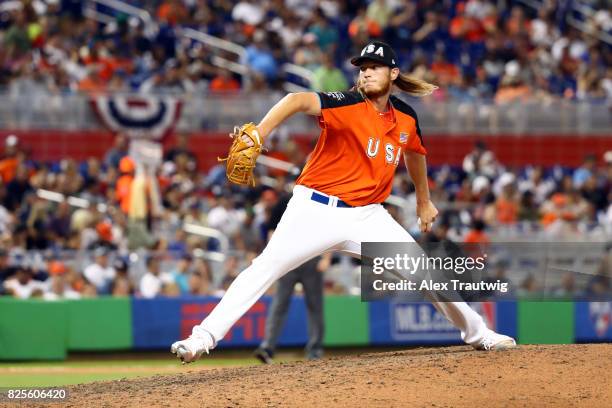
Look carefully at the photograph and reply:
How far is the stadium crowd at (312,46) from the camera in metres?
18.6

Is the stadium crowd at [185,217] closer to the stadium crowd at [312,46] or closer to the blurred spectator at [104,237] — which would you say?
the blurred spectator at [104,237]

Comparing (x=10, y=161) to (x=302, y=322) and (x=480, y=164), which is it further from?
(x=480, y=164)

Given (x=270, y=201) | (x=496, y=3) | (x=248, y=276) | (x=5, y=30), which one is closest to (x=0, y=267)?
(x=270, y=201)

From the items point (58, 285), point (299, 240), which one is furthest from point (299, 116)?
point (299, 240)

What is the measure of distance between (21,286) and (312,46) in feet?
26.7

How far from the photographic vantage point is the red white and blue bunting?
17531mm

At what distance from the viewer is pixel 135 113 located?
17.6 m

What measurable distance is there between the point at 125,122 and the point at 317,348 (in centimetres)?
664

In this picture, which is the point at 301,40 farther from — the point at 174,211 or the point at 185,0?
the point at 174,211

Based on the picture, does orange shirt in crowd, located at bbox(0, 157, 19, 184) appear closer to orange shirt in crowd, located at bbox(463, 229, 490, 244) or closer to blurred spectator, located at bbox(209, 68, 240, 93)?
blurred spectator, located at bbox(209, 68, 240, 93)

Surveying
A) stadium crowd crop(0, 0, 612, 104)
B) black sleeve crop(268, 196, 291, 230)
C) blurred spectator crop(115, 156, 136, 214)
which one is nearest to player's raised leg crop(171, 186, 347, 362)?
black sleeve crop(268, 196, 291, 230)

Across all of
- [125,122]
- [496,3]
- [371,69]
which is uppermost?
[496,3]

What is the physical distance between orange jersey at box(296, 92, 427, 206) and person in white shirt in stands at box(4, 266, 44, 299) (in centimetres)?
729

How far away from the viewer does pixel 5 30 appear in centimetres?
1889
